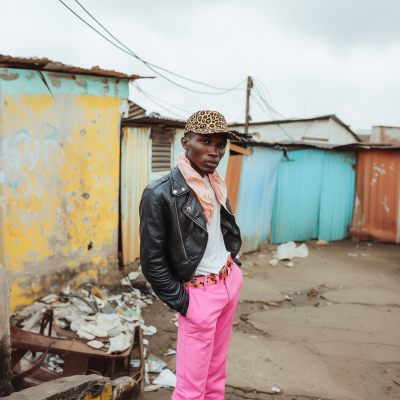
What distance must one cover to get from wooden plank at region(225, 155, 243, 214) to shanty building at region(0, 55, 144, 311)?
2.78 m

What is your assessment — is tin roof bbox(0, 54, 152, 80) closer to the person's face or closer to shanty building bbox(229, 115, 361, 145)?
the person's face

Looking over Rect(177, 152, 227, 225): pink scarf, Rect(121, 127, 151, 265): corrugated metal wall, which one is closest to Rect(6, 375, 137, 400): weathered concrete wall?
Rect(177, 152, 227, 225): pink scarf

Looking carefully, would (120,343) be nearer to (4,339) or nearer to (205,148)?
(4,339)

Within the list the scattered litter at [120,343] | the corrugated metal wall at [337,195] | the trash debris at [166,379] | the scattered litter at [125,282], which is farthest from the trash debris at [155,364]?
the corrugated metal wall at [337,195]

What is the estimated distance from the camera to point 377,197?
9.21 metres

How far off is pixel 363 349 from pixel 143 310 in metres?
2.83

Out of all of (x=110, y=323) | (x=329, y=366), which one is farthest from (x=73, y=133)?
(x=329, y=366)

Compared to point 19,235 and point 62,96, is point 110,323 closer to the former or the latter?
point 19,235

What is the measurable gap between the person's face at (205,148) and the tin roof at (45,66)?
10.1 feet

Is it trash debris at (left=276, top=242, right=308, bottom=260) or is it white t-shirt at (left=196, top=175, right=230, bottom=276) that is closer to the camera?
white t-shirt at (left=196, top=175, right=230, bottom=276)

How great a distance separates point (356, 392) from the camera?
284 centimetres

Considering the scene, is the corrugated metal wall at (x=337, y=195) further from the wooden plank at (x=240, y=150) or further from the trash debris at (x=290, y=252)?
the wooden plank at (x=240, y=150)

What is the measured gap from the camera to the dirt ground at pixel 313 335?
2.96 m

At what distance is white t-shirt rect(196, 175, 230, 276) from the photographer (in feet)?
6.23
